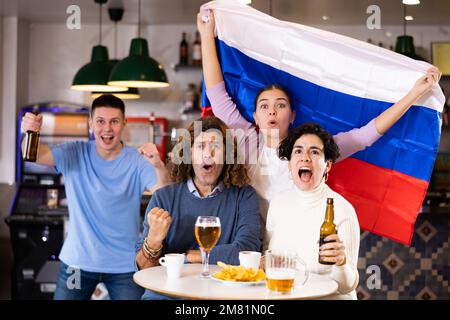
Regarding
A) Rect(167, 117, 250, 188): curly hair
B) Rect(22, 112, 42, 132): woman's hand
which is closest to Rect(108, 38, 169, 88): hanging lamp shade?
Rect(22, 112, 42, 132): woman's hand

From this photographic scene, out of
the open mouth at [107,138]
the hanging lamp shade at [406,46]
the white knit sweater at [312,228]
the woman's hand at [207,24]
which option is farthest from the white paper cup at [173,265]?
the hanging lamp shade at [406,46]

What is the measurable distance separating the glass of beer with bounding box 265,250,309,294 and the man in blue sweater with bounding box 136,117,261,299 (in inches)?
10.9

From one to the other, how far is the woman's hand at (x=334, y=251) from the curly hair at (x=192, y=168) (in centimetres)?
34

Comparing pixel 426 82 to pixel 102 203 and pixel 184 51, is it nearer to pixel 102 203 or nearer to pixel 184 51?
pixel 102 203

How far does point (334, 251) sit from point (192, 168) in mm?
497

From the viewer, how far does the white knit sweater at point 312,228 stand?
1.93 m

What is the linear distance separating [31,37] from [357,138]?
7.85 feet

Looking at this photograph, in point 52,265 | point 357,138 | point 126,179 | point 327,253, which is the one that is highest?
point 357,138

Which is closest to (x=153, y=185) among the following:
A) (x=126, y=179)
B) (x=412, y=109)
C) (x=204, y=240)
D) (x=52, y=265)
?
(x=126, y=179)

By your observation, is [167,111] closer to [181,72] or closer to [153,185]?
[181,72]

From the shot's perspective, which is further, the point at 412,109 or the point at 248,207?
the point at 412,109

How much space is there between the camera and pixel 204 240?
5.88 ft

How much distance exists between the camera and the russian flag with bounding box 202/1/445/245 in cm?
231

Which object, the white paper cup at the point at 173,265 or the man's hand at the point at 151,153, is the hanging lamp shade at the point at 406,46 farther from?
the white paper cup at the point at 173,265
